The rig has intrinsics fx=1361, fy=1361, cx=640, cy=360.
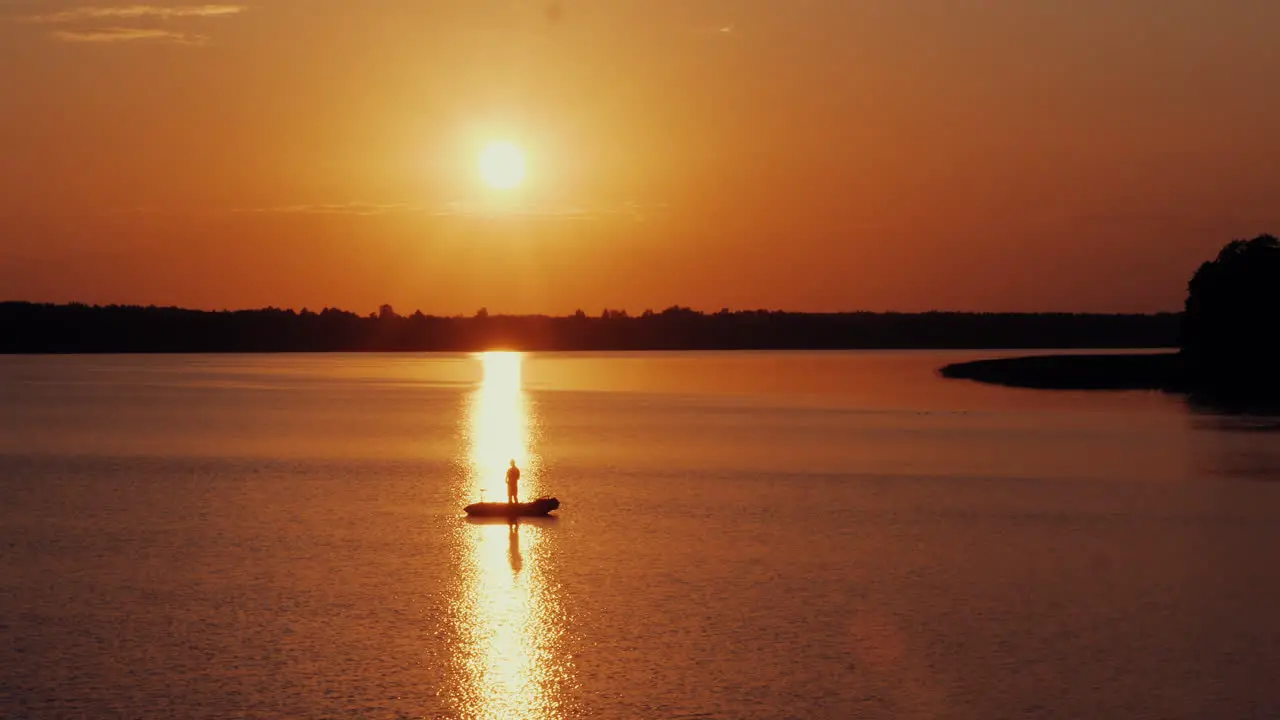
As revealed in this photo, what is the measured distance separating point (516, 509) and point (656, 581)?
1244 cm

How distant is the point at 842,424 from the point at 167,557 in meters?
55.7

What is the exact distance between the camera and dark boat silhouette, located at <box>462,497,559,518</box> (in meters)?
42.7

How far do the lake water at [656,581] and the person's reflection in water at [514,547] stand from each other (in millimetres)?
161

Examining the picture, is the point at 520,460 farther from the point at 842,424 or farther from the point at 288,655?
the point at 288,655

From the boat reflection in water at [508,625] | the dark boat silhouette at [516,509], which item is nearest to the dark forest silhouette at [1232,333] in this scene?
the dark boat silhouette at [516,509]

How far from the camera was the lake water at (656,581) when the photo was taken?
21.8 m

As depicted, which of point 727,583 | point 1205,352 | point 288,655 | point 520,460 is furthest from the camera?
point 1205,352

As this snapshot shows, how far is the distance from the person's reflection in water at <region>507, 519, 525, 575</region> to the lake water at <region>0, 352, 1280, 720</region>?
0.53ft

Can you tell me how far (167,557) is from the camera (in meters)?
34.9

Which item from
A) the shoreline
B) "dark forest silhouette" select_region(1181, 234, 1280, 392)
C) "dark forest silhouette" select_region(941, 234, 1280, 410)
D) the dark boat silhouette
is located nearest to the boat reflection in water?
the dark boat silhouette

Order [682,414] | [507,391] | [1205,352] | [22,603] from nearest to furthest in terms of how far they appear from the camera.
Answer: [22,603], [682,414], [1205,352], [507,391]

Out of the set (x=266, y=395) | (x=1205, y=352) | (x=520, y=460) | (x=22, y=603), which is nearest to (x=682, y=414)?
(x=520, y=460)

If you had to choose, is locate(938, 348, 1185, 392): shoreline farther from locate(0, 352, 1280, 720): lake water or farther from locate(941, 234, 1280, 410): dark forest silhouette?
locate(0, 352, 1280, 720): lake water

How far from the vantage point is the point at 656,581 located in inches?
1219
